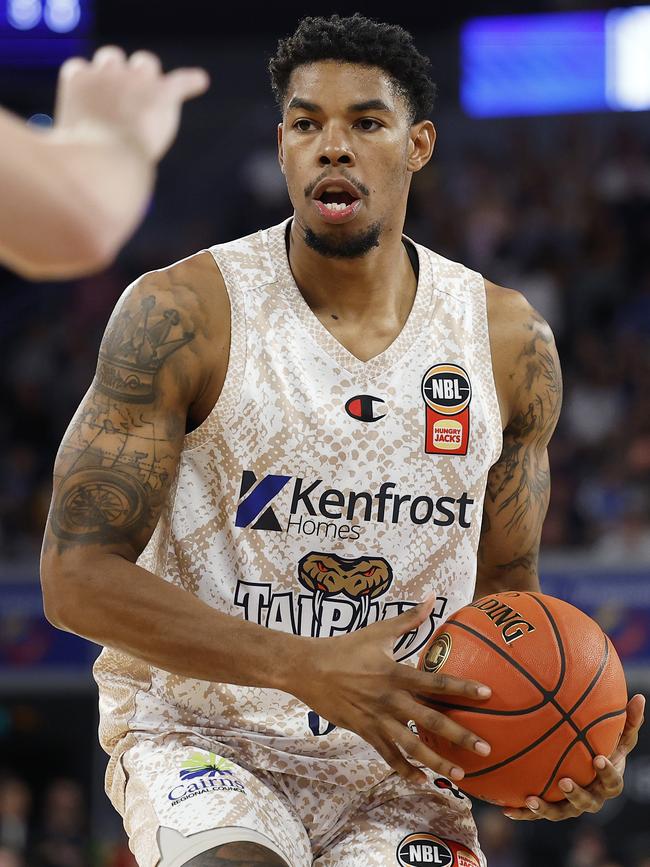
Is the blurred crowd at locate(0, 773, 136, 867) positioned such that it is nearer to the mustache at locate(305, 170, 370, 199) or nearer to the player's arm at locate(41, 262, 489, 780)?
the player's arm at locate(41, 262, 489, 780)

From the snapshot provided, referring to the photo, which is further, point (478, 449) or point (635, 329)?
point (635, 329)

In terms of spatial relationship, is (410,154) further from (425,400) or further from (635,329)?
(635,329)

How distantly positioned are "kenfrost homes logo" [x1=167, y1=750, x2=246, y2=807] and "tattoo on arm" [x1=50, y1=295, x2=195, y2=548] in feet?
1.88

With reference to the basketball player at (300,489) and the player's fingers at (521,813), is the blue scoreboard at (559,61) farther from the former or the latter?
the player's fingers at (521,813)

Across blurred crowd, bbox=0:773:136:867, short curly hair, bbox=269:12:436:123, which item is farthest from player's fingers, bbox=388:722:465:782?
blurred crowd, bbox=0:773:136:867

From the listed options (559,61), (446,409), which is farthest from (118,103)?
(559,61)

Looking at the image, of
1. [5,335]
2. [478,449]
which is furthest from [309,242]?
[5,335]

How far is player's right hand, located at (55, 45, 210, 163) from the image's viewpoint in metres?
2.12

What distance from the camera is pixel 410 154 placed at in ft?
13.5

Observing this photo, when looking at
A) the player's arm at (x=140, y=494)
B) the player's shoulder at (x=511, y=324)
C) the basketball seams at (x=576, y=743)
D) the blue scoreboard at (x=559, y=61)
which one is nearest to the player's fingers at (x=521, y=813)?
the basketball seams at (x=576, y=743)

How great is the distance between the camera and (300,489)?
12.4ft

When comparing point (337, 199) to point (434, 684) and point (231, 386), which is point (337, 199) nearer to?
point (231, 386)

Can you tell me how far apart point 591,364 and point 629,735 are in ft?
28.1

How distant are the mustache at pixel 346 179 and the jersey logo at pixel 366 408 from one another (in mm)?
569
